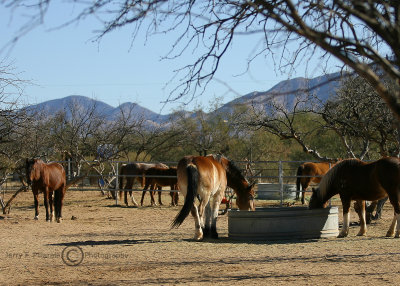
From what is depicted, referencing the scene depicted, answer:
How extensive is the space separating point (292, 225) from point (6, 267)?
467 centimetres

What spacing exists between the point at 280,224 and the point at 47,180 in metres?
6.20

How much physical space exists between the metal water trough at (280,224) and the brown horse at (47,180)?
543 cm

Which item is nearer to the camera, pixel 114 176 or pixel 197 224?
pixel 197 224

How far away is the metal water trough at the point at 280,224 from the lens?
9.37 m

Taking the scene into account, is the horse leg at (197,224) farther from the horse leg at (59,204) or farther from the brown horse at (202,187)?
the horse leg at (59,204)

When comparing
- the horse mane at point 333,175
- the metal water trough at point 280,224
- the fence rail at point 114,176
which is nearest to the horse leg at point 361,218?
the horse mane at point 333,175

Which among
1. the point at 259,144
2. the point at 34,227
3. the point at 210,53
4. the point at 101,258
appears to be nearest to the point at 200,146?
the point at 259,144

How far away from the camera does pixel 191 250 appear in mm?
8336

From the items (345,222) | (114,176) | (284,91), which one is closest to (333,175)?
(345,222)

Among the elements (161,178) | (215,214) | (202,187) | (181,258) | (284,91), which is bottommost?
(181,258)

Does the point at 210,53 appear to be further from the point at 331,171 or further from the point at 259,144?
the point at 259,144

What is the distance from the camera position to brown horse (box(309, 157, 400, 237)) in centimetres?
927

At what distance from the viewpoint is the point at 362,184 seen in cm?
974

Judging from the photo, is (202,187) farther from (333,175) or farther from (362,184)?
(362,184)
